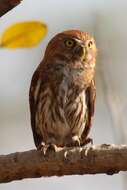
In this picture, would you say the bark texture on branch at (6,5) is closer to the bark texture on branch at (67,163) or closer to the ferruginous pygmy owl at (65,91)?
the bark texture on branch at (67,163)

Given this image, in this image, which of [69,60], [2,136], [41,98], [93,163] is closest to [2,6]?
[93,163]

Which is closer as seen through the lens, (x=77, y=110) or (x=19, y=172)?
(x=19, y=172)

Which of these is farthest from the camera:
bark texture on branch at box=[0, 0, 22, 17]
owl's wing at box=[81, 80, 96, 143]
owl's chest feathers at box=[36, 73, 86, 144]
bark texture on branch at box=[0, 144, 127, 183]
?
owl's wing at box=[81, 80, 96, 143]

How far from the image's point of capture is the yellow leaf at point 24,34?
6.04ft

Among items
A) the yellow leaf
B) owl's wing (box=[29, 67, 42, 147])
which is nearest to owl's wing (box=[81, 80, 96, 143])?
owl's wing (box=[29, 67, 42, 147])

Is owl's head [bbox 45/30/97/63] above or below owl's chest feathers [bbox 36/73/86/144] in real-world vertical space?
above

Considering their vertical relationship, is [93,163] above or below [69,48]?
below

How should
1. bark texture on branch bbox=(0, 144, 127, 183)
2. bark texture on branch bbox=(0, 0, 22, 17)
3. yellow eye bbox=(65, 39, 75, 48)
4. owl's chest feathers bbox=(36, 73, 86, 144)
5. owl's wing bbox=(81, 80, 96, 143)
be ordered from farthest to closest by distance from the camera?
yellow eye bbox=(65, 39, 75, 48)
owl's wing bbox=(81, 80, 96, 143)
owl's chest feathers bbox=(36, 73, 86, 144)
bark texture on branch bbox=(0, 144, 127, 183)
bark texture on branch bbox=(0, 0, 22, 17)

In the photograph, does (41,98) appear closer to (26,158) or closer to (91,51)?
(91,51)

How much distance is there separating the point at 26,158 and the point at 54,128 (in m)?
1.51

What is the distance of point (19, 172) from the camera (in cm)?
292

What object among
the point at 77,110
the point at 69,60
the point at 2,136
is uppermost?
the point at 69,60

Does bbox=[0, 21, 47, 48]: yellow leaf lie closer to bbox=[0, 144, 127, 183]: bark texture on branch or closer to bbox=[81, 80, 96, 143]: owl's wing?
bbox=[0, 144, 127, 183]: bark texture on branch

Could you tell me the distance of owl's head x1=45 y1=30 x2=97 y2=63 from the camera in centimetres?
474
